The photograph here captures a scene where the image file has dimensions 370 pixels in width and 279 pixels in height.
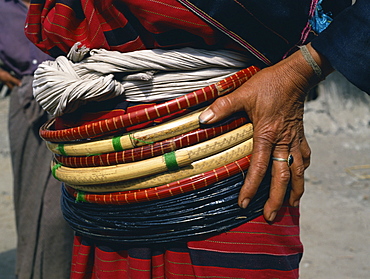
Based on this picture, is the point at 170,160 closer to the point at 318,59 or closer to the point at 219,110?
the point at 219,110

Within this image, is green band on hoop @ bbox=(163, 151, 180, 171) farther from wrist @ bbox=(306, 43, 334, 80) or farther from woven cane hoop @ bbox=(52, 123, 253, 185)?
wrist @ bbox=(306, 43, 334, 80)

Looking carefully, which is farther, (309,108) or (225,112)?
(309,108)

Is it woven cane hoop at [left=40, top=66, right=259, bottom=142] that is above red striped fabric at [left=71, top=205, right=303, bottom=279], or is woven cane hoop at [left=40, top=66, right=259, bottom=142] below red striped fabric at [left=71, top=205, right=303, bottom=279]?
above

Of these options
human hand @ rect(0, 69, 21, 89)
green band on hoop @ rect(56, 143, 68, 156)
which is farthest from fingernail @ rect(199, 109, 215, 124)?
human hand @ rect(0, 69, 21, 89)

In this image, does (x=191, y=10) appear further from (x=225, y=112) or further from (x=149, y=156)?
(x=149, y=156)

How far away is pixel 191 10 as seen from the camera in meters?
0.95

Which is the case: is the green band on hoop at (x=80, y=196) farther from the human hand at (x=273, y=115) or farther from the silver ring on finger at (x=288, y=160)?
the silver ring on finger at (x=288, y=160)

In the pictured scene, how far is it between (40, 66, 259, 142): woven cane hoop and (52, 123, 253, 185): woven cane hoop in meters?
0.09

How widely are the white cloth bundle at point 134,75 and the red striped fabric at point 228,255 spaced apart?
366mm

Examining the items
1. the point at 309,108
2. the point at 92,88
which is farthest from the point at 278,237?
the point at 309,108

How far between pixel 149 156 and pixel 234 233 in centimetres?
28

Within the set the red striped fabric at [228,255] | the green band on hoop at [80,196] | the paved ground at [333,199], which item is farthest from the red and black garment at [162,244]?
the paved ground at [333,199]

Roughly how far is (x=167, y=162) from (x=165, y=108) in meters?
0.12

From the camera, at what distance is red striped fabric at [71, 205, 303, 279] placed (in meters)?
1.06
